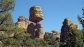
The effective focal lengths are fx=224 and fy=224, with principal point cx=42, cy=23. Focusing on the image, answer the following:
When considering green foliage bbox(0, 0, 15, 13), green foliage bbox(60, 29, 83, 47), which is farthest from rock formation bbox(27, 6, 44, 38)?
green foliage bbox(0, 0, 15, 13)

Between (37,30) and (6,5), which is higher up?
(37,30)

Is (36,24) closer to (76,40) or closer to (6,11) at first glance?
(76,40)

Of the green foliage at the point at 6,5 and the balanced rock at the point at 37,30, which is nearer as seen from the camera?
the green foliage at the point at 6,5

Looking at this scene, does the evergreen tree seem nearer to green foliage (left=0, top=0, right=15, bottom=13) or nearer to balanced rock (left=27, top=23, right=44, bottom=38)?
green foliage (left=0, top=0, right=15, bottom=13)

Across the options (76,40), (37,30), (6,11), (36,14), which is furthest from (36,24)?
(6,11)

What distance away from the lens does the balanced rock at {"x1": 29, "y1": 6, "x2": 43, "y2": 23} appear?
144ft

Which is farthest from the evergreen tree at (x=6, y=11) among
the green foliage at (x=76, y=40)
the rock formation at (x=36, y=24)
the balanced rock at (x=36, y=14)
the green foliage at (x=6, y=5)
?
the balanced rock at (x=36, y=14)

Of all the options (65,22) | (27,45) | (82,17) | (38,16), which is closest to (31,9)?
(38,16)

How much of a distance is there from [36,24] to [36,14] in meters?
2.05

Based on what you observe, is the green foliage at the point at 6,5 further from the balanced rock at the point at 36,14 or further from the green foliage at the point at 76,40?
the balanced rock at the point at 36,14

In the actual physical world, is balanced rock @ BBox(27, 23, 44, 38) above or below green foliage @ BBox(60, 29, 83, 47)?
above

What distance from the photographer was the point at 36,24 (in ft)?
142

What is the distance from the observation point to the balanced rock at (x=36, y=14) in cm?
4382

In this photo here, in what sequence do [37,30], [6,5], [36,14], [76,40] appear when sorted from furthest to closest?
[36,14] < [37,30] < [76,40] < [6,5]
